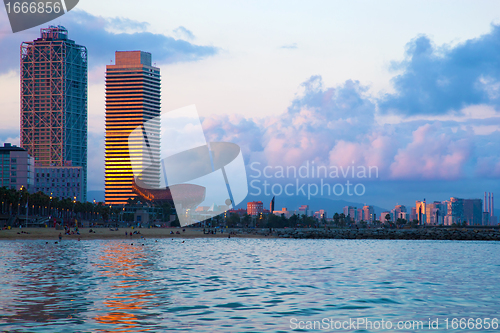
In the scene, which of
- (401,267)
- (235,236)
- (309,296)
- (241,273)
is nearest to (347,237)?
(235,236)

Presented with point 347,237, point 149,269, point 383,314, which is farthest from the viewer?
point 347,237

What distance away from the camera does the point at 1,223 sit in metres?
146

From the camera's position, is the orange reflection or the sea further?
the sea

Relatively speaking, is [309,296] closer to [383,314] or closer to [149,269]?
[383,314]

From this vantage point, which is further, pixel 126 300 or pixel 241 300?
pixel 241 300

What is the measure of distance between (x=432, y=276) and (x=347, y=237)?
424 feet

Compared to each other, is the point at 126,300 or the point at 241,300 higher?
the point at 126,300

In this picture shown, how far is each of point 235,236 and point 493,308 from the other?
135 m

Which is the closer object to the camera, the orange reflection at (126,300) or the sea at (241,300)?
the orange reflection at (126,300)

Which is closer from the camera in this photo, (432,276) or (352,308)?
(352,308)

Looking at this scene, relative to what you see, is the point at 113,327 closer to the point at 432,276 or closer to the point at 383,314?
the point at 383,314

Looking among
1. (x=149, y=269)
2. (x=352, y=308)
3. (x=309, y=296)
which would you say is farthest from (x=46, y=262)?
(x=352, y=308)

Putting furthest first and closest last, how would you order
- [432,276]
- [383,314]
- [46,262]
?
[46,262], [432,276], [383,314]

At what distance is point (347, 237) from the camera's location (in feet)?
553
